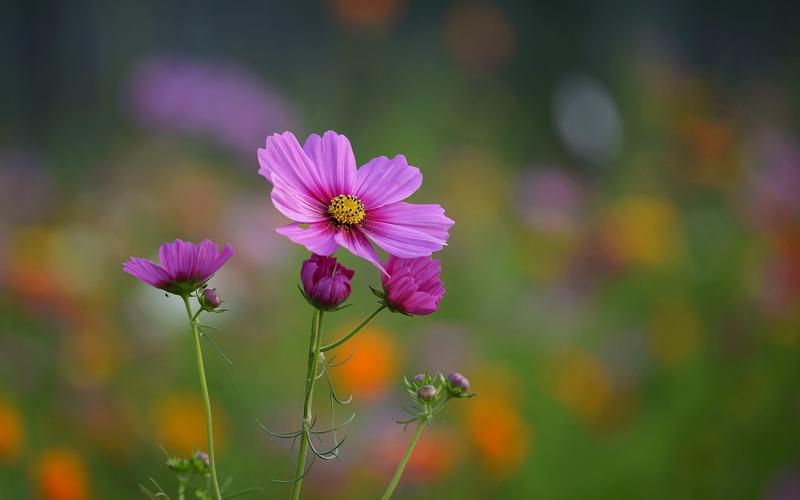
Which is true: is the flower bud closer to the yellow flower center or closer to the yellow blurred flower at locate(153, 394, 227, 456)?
the yellow flower center

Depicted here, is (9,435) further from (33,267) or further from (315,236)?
(315,236)

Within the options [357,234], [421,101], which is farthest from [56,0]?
[357,234]

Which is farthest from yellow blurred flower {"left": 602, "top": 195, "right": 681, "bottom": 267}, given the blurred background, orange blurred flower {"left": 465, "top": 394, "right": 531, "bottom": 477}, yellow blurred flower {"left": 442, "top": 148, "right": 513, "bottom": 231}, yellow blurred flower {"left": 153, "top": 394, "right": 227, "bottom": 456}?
yellow blurred flower {"left": 153, "top": 394, "right": 227, "bottom": 456}

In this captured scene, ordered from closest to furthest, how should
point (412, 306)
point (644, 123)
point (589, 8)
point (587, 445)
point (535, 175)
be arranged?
point (412, 306) → point (587, 445) → point (535, 175) → point (644, 123) → point (589, 8)

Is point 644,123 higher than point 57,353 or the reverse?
higher

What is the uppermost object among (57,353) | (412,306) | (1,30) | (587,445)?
(412,306)

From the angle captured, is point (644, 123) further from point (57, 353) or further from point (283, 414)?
point (57, 353)

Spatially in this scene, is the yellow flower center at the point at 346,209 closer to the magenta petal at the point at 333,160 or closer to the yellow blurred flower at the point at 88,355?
the magenta petal at the point at 333,160

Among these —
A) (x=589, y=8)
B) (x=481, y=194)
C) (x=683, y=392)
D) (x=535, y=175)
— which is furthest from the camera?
(x=589, y=8)
